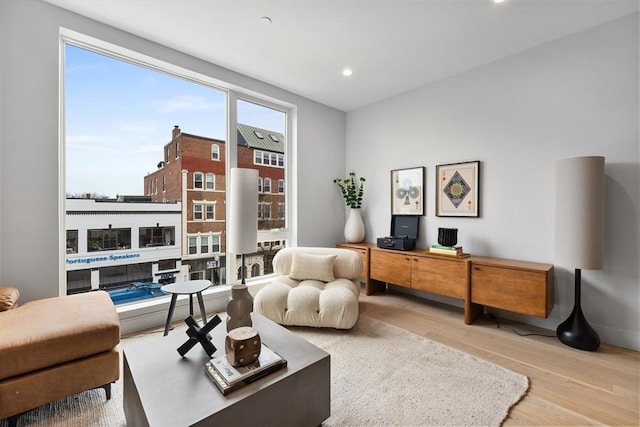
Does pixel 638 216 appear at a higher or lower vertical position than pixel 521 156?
lower

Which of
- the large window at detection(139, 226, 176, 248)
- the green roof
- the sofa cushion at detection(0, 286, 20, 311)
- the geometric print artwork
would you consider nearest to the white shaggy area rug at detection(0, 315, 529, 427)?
the sofa cushion at detection(0, 286, 20, 311)

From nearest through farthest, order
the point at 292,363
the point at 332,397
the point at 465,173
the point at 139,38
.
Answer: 1. the point at 292,363
2. the point at 332,397
3. the point at 139,38
4. the point at 465,173

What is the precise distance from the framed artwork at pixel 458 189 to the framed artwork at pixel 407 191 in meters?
0.23

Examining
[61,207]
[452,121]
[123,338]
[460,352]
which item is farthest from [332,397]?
[452,121]

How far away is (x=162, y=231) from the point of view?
291cm

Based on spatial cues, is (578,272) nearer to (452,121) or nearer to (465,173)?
(465,173)

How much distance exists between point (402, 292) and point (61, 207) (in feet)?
12.6

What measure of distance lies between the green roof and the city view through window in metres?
0.02

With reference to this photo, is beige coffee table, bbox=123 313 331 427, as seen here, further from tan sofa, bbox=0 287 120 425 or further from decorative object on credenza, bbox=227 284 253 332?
tan sofa, bbox=0 287 120 425

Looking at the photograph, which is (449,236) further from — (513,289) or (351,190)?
(351,190)

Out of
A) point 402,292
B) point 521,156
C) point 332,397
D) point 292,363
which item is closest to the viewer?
point 292,363

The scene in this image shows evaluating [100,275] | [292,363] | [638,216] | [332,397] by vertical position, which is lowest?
[332,397]

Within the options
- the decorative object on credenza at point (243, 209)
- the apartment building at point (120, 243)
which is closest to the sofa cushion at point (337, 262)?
the decorative object on credenza at point (243, 209)

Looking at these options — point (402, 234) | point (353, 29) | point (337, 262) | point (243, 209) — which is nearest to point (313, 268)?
point (337, 262)
